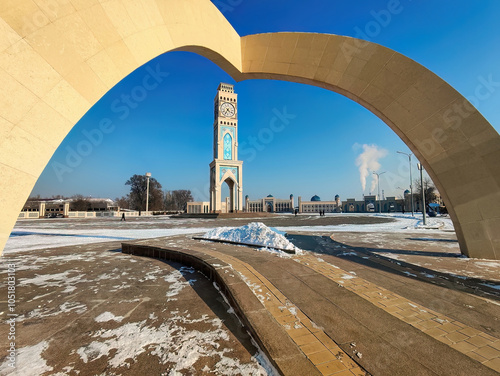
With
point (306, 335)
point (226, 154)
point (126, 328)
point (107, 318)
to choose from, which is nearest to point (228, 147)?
point (226, 154)

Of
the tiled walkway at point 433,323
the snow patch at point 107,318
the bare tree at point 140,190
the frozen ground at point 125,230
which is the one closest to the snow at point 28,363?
the snow patch at point 107,318

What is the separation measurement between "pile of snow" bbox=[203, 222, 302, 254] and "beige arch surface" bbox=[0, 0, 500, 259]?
16.8ft

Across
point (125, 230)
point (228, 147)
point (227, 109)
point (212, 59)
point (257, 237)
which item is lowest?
point (125, 230)

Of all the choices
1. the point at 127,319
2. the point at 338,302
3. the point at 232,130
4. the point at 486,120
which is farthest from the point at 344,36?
the point at 232,130

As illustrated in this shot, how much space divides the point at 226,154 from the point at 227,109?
11094mm

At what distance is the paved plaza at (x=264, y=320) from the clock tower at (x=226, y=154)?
146 ft

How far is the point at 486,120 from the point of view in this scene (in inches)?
251

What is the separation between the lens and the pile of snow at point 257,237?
7174 millimetres

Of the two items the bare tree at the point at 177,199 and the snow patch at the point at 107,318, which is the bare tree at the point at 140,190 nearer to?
the bare tree at the point at 177,199

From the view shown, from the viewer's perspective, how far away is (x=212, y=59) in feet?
21.7

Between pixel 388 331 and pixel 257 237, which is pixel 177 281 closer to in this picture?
pixel 257 237

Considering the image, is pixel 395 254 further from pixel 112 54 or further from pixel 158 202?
pixel 158 202

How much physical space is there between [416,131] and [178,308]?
318 inches

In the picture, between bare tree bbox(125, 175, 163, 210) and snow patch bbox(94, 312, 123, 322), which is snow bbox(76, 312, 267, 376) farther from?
bare tree bbox(125, 175, 163, 210)
